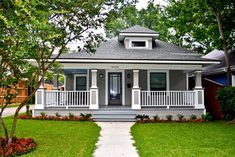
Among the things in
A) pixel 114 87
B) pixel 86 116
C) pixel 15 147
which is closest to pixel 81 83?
pixel 114 87

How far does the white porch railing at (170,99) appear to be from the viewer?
1634cm

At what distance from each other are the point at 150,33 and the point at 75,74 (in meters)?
5.45

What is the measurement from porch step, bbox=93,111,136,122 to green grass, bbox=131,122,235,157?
13.0 ft

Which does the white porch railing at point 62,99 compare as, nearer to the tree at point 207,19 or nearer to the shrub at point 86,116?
the shrub at point 86,116

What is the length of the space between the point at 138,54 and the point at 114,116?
4.03 metres

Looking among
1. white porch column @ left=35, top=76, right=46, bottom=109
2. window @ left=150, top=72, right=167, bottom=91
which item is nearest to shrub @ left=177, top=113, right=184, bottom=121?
window @ left=150, top=72, right=167, bottom=91

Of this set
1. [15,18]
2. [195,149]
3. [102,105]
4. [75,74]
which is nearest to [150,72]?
[102,105]

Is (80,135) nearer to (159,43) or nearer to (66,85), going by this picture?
(66,85)

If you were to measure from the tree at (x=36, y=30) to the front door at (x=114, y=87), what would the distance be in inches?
370

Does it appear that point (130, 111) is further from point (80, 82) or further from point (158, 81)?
point (80, 82)

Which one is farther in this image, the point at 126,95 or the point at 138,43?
the point at 138,43

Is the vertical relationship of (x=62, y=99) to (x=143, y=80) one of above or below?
below

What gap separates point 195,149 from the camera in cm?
796

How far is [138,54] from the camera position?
1730 cm
